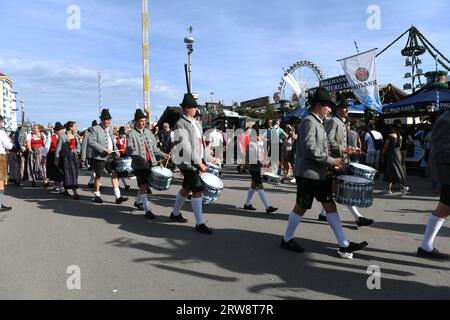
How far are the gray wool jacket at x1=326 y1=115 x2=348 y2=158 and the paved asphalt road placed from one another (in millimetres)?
1207

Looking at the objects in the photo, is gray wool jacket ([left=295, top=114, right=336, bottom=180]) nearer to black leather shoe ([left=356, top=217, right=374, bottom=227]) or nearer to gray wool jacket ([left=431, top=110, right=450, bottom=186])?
gray wool jacket ([left=431, top=110, right=450, bottom=186])

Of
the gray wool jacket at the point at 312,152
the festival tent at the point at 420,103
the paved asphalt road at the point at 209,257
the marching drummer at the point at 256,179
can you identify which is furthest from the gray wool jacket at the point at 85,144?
the festival tent at the point at 420,103

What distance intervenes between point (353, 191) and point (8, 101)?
113 m

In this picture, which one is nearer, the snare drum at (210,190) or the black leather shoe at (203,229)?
the black leather shoe at (203,229)

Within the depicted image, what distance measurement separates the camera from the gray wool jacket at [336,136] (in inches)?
220

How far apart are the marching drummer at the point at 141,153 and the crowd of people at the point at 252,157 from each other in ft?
0.06

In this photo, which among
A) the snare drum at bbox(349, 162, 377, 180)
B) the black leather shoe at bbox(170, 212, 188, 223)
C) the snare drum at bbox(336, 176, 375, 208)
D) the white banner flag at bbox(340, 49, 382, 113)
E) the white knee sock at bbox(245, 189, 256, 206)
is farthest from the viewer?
the white banner flag at bbox(340, 49, 382, 113)

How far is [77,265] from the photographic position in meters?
4.53

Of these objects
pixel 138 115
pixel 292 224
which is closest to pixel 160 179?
pixel 138 115

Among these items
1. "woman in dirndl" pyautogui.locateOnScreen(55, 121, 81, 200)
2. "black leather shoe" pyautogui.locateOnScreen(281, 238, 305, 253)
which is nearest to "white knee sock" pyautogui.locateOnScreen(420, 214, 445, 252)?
"black leather shoe" pyautogui.locateOnScreen(281, 238, 305, 253)

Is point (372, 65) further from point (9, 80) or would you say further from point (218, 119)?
point (9, 80)

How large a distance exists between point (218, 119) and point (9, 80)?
102m

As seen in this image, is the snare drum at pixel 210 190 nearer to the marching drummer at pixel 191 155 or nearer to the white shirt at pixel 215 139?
the marching drummer at pixel 191 155

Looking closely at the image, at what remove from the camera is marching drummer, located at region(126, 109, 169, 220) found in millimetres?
7219
